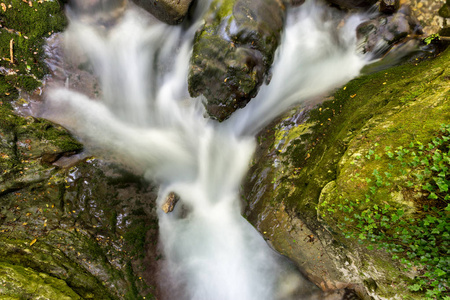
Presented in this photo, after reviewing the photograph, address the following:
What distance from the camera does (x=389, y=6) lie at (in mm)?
4836

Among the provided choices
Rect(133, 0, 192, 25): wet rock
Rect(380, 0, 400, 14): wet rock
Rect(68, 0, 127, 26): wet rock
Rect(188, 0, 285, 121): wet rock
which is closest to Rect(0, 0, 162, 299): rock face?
Rect(68, 0, 127, 26): wet rock

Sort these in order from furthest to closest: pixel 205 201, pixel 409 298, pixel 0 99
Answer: pixel 205 201, pixel 0 99, pixel 409 298

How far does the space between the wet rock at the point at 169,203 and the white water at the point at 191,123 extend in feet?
0.46

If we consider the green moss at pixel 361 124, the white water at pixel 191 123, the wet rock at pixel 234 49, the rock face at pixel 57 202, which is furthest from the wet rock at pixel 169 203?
the green moss at pixel 361 124

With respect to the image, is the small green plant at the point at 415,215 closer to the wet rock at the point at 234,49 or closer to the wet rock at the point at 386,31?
the wet rock at the point at 234,49

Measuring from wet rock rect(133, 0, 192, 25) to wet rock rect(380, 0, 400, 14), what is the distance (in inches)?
166

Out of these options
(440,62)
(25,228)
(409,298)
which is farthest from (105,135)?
(440,62)

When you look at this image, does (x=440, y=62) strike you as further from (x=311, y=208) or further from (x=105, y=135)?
(x=105, y=135)

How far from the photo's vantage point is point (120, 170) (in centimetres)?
514

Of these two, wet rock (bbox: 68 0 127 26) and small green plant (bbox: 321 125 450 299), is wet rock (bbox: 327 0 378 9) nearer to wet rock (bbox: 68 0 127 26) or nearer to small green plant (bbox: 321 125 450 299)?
small green plant (bbox: 321 125 450 299)

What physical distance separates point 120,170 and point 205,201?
2329 mm

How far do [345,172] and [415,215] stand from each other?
93 cm

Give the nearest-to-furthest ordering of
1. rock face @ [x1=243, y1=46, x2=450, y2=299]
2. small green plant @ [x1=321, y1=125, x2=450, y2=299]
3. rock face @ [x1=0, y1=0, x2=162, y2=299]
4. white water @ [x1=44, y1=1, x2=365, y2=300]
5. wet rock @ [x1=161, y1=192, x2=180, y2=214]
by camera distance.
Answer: small green plant @ [x1=321, y1=125, x2=450, y2=299] < rock face @ [x1=243, y1=46, x2=450, y2=299] < rock face @ [x1=0, y1=0, x2=162, y2=299] < white water @ [x1=44, y1=1, x2=365, y2=300] < wet rock @ [x1=161, y1=192, x2=180, y2=214]

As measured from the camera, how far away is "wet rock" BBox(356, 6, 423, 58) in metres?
4.70
